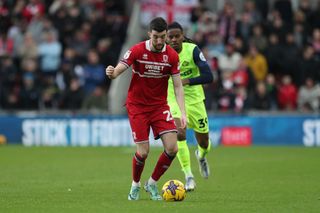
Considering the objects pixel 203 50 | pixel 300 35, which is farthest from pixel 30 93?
pixel 300 35

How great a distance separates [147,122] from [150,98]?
1.13ft

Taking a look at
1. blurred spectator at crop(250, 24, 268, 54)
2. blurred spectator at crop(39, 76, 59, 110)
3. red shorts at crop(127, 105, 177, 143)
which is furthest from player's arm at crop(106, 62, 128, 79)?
blurred spectator at crop(250, 24, 268, 54)

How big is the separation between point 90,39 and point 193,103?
14298 mm

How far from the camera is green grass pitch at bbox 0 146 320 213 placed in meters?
11.3

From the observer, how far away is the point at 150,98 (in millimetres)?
12273

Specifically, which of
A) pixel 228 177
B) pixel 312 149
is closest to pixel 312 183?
pixel 228 177

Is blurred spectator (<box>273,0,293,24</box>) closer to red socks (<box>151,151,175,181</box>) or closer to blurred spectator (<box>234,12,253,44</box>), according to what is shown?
blurred spectator (<box>234,12,253,44</box>)

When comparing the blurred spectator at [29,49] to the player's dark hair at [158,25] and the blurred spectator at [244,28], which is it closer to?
the blurred spectator at [244,28]

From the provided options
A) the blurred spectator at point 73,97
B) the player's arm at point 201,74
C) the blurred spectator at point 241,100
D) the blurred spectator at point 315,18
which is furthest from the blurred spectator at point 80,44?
the player's arm at point 201,74

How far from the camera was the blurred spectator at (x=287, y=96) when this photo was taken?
87.4ft

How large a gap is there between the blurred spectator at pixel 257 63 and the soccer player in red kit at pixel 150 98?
49.2 feet

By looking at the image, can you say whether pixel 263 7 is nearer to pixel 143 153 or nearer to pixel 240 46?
pixel 240 46

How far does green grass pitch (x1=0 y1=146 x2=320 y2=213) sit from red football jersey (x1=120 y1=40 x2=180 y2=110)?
4.72ft

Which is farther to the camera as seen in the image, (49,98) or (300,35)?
(300,35)
